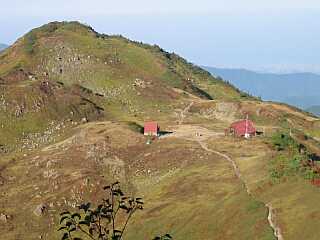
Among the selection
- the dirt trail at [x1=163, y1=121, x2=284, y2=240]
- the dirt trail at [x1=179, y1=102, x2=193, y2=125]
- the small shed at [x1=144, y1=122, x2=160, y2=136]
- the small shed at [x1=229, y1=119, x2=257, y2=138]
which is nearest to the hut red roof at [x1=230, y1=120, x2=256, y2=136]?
the small shed at [x1=229, y1=119, x2=257, y2=138]

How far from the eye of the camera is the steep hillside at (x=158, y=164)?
253ft

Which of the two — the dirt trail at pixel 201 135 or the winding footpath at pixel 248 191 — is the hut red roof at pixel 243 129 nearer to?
the dirt trail at pixel 201 135

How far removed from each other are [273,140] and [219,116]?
208 ft

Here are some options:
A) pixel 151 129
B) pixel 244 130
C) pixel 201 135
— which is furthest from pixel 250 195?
pixel 151 129

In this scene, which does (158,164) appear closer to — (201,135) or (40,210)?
(201,135)

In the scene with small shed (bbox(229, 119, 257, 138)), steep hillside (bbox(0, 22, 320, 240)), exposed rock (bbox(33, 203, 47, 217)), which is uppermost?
small shed (bbox(229, 119, 257, 138))

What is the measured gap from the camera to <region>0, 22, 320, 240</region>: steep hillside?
77062mm

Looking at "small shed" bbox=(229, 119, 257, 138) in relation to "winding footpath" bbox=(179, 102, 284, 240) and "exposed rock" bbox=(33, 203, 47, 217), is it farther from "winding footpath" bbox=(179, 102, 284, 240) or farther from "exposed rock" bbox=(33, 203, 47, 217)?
"exposed rock" bbox=(33, 203, 47, 217)

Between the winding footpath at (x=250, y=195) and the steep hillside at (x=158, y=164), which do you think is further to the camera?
the steep hillside at (x=158, y=164)

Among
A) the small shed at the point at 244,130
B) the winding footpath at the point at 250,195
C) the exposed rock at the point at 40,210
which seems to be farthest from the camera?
the small shed at the point at 244,130

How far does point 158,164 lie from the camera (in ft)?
391

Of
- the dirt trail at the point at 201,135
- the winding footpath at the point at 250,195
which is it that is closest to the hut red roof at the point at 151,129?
the dirt trail at the point at 201,135

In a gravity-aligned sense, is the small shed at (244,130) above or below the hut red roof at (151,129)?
above

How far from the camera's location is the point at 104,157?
422 ft
